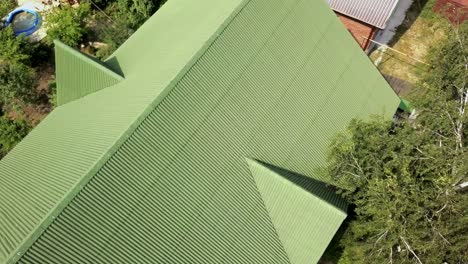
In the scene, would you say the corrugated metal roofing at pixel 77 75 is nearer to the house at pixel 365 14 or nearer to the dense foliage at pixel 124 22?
the dense foliage at pixel 124 22

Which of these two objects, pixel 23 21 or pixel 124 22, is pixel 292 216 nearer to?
pixel 124 22

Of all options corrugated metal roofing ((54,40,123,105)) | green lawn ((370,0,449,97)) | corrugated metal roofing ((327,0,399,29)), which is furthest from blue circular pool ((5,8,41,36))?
green lawn ((370,0,449,97))

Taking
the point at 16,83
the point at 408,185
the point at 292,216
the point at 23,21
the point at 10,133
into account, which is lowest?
the point at 10,133

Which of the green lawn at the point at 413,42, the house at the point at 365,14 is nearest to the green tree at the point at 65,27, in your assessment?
the house at the point at 365,14

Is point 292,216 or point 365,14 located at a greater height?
point 365,14

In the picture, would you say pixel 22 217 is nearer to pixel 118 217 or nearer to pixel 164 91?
pixel 118 217

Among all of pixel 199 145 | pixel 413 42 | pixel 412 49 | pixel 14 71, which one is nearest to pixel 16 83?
pixel 14 71

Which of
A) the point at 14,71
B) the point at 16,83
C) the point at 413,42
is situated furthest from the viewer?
the point at 413,42
